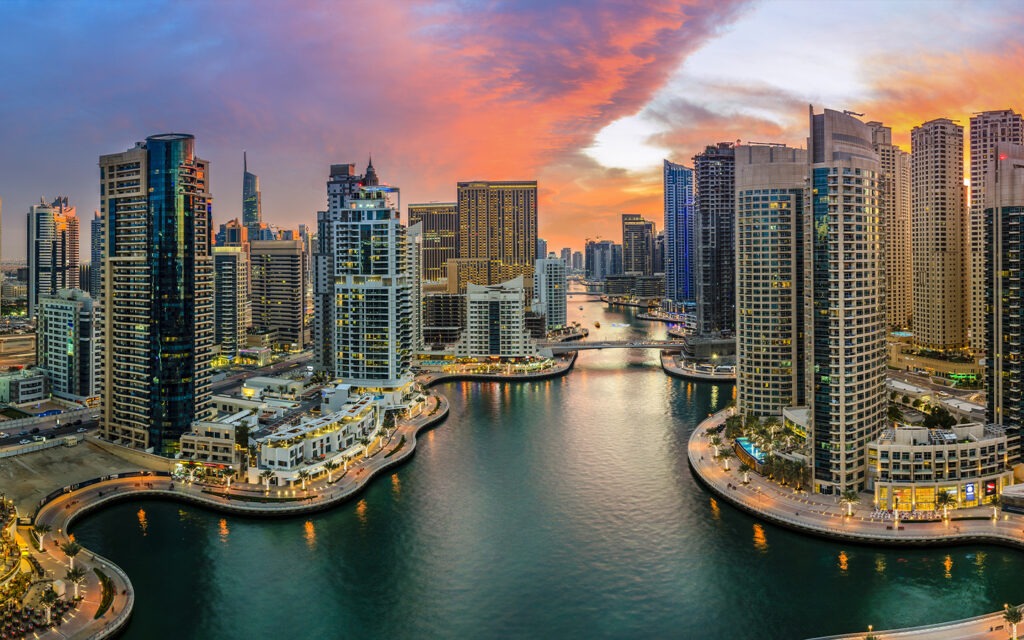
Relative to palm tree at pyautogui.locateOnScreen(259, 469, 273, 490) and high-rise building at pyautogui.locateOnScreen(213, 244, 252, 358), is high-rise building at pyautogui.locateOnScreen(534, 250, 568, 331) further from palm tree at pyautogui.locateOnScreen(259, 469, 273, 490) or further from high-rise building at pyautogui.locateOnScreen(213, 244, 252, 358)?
palm tree at pyautogui.locateOnScreen(259, 469, 273, 490)

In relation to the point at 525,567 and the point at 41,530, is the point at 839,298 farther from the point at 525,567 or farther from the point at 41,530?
the point at 41,530

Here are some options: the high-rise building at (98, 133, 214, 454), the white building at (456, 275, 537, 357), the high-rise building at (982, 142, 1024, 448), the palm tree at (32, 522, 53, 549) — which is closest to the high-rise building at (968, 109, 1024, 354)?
the high-rise building at (982, 142, 1024, 448)

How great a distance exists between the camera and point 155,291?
6431 cm

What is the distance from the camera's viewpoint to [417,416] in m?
83.6

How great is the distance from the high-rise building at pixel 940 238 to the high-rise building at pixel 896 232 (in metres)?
9.11

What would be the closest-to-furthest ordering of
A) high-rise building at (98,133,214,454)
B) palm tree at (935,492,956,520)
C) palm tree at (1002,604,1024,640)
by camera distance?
palm tree at (1002,604,1024,640) → palm tree at (935,492,956,520) → high-rise building at (98,133,214,454)

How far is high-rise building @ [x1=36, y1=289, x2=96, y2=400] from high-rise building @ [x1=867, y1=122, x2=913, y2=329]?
127106 millimetres

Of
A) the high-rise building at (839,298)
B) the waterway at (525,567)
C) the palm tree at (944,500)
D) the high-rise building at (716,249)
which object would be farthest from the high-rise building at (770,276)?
the high-rise building at (716,249)

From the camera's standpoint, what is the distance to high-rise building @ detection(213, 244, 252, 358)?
123000 mm

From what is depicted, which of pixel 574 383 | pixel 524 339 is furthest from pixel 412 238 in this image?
pixel 574 383

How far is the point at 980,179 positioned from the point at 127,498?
129760 mm

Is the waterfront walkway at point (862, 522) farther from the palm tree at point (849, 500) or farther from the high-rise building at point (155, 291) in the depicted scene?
the high-rise building at point (155, 291)

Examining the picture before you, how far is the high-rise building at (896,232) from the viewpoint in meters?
131

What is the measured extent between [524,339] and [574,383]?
14611mm
